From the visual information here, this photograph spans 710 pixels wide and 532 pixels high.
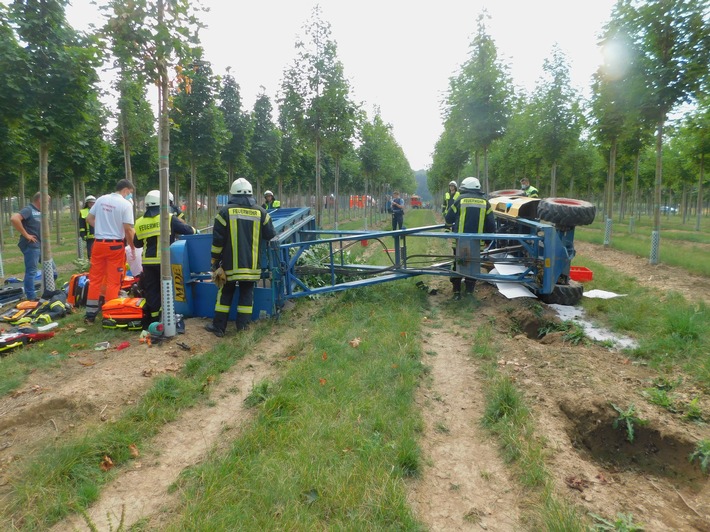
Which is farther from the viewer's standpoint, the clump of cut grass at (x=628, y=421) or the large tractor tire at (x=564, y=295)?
the large tractor tire at (x=564, y=295)

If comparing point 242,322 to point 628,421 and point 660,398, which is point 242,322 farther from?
point 660,398

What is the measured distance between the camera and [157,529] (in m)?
2.59

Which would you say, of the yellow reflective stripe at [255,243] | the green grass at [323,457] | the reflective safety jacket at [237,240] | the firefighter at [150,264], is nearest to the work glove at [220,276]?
the reflective safety jacket at [237,240]

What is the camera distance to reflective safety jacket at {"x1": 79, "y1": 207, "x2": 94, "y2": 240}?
10.7 metres

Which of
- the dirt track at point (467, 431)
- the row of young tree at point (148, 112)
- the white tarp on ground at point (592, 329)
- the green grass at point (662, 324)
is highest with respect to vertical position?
the row of young tree at point (148, 112)

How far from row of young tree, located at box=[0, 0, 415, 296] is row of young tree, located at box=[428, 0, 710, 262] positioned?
4.19m

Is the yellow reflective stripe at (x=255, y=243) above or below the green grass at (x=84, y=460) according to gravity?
above

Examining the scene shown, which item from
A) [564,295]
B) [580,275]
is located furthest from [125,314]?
[580,275]

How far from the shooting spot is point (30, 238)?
8594 mm

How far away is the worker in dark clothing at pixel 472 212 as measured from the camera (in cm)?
792

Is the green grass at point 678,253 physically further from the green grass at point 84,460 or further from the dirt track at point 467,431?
the green grass at point 84,460

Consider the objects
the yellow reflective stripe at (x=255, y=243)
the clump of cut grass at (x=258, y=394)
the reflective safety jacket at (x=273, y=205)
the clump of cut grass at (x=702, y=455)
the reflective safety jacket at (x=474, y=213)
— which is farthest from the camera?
the reflective safety jacket at (x=273, y=205)

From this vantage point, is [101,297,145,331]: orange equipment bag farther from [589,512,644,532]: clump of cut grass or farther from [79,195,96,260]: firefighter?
[589,512,644,532]: clump of cut grass

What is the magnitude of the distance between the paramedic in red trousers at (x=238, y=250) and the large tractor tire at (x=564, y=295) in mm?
4735
